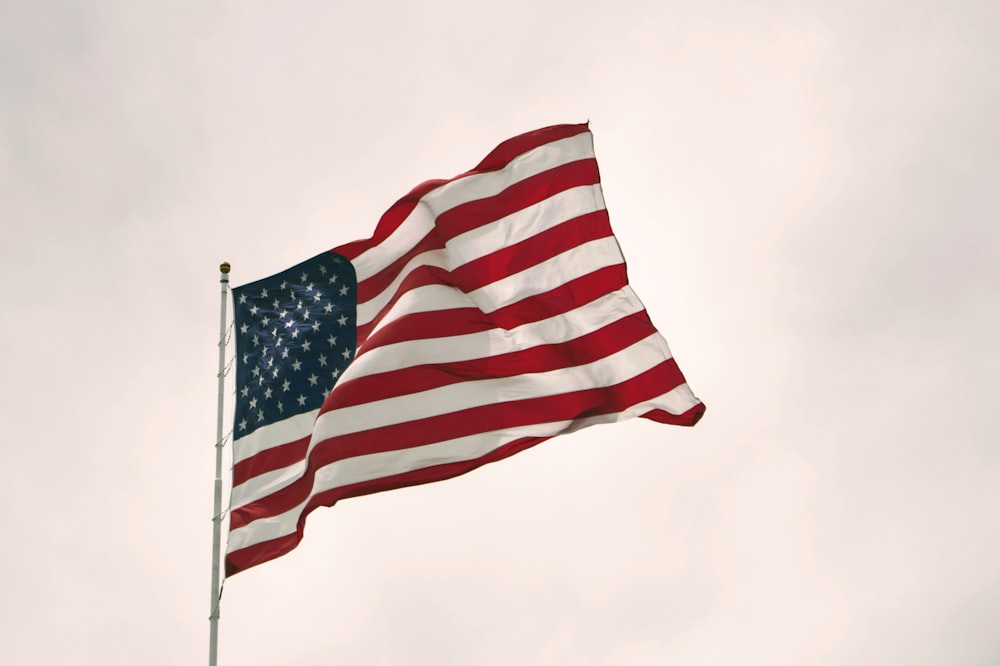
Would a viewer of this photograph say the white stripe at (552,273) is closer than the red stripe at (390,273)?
Yes

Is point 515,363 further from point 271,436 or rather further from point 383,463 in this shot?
point 271,436

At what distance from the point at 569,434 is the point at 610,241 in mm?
3287

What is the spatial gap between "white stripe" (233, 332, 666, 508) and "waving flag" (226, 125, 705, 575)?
0.8 inches

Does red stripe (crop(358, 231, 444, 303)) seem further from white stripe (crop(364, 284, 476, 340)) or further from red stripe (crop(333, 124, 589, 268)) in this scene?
white stripe (crop(364, 284, 476, 340))

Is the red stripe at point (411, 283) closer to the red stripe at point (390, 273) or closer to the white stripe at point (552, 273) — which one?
the red stripe at point (390, 273)

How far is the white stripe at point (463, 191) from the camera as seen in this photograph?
2273cm

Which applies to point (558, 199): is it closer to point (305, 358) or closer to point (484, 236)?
point (484, 236)

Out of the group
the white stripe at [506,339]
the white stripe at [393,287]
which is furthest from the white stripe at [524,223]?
the white stripe at [506,339]

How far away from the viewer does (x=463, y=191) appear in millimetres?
22875

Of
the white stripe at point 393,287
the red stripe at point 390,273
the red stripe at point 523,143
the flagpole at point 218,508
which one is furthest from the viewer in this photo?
the red stripe at point 523,143

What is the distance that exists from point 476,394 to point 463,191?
3.83 metres

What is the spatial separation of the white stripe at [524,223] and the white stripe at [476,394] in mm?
2468

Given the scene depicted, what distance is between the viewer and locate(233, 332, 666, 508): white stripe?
20453 mm

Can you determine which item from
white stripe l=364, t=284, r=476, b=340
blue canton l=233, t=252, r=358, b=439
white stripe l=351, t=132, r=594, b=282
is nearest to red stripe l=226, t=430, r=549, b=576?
blue canton l=233, t=252, r=358, b=439
